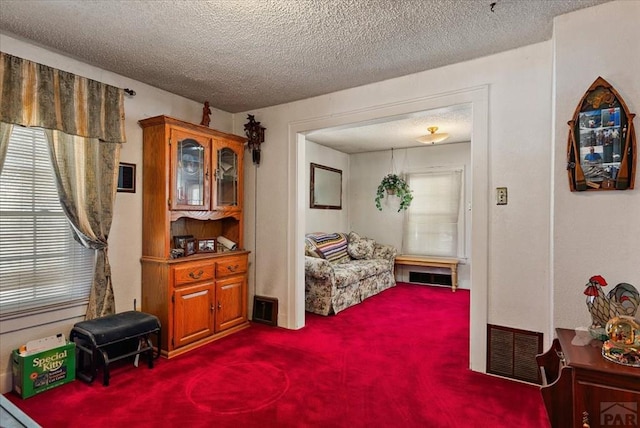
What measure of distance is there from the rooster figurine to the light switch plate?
35.4 inches

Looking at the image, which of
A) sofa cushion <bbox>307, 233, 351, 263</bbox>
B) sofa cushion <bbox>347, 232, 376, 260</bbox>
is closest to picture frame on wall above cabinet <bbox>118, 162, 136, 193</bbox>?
sofa cushion <bbox>307, 233, 351, 263</bbox>

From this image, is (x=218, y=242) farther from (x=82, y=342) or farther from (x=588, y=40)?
(x=588, y=40)

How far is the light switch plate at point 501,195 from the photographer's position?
8.66 feet

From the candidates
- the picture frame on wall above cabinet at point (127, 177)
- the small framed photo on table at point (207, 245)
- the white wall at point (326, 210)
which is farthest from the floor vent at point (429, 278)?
the picture frame on wall above cabinet at point (127, 177)

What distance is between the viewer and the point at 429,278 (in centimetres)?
608

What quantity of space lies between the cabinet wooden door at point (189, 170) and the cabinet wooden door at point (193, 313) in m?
0.76

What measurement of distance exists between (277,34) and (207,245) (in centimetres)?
211

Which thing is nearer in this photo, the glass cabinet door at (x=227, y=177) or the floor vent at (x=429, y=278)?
the glass cabinet door at (x=227, y=177)

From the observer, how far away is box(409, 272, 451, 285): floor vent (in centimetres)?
599

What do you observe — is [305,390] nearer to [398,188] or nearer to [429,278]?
[429,278]

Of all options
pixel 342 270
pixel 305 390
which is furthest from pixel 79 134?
pixel 342 270

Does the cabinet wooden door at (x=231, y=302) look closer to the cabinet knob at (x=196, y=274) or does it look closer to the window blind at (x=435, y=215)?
the cabinet knob at (x=196, y=274)

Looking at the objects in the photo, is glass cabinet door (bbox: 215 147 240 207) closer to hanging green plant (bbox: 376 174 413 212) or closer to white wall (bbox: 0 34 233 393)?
white wall (bbox: 0 34 233 393)

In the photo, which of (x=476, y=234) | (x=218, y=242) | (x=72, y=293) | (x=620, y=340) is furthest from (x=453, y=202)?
(x=72, y=293)
